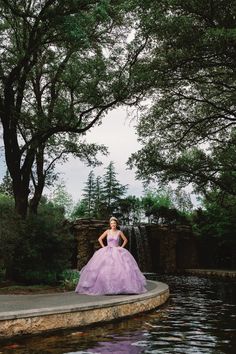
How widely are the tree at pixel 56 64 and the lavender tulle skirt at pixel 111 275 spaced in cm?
515

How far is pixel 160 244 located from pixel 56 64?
19.5 metres

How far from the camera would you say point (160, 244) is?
38344 mm

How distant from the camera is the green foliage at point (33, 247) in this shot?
16156 millimetres

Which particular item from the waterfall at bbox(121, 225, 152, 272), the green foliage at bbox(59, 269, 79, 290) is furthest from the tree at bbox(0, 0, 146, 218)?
the waterfall at bbox(121, 225, 152, 272)

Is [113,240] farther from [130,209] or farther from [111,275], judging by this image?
[130,209]

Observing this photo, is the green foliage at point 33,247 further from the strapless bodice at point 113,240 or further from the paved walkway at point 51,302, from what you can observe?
the paved walkway at point 51,302

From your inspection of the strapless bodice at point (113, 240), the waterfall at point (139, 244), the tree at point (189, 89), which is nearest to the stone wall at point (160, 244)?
the waterfall at point (139, 244)

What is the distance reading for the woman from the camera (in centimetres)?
1330

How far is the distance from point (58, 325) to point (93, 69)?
1341 centimetres

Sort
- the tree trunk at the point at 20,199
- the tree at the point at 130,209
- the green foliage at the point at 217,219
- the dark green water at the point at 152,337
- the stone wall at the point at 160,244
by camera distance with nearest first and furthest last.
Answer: the dark green water at the point at 152,337
the tree trunk at the point at 20,199
the stone wall at the point at 160,244
the green foliage at the point at 217,219
the tree at the point at 130,209

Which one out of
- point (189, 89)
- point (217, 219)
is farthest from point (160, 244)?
point (189, 89)

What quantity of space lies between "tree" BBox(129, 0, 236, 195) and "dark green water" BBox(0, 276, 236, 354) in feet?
28.5

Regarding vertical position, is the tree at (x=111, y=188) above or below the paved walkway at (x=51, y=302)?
above

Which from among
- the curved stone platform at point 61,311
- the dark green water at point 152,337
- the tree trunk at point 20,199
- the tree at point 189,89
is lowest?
the dark green water at point 152,337
